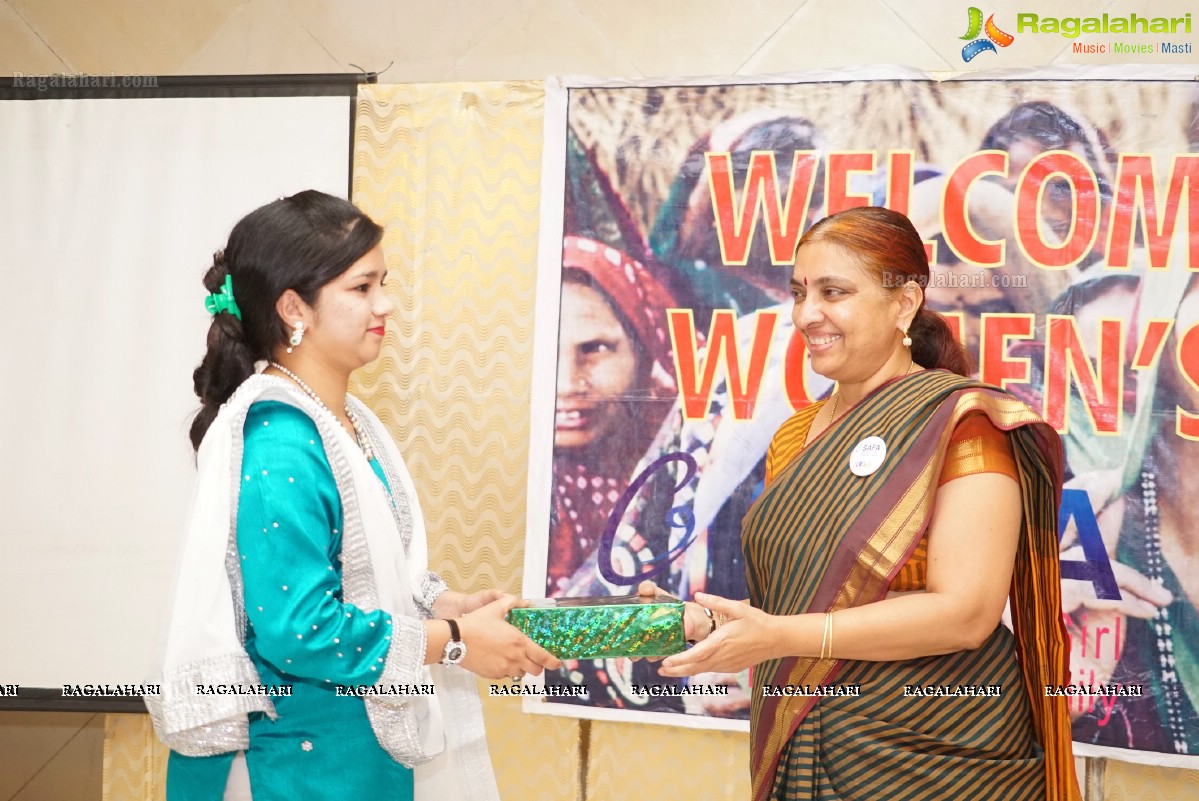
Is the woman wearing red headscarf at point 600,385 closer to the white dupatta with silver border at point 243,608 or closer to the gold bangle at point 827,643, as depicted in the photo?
the white dupatta with silver border at point 243,608

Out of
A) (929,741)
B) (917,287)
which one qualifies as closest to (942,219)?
(917,287)

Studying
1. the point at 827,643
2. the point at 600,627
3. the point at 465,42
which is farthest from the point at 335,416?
the point at 465,42

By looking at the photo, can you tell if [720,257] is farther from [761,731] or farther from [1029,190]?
[761,731]

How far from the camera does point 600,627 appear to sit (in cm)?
177

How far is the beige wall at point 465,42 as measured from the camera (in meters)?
2.98

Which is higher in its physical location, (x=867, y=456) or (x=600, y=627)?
(x=867, y=456)

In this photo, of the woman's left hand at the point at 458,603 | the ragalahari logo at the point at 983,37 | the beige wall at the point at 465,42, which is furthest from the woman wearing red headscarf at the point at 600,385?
the ragalahari logo at the point at 983,37

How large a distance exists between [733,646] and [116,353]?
2.27 meters

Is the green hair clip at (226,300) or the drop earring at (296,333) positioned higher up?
the green hair clip at (226,300)

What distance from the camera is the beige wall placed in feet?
9.79

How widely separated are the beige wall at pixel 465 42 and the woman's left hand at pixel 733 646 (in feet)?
4.81

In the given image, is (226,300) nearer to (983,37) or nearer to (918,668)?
(918,668)

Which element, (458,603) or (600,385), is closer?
(458,603)

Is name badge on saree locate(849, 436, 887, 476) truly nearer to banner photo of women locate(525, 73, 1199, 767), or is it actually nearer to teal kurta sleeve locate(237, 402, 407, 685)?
teal kurta sleeve locate(237, 402, 407, 685)
